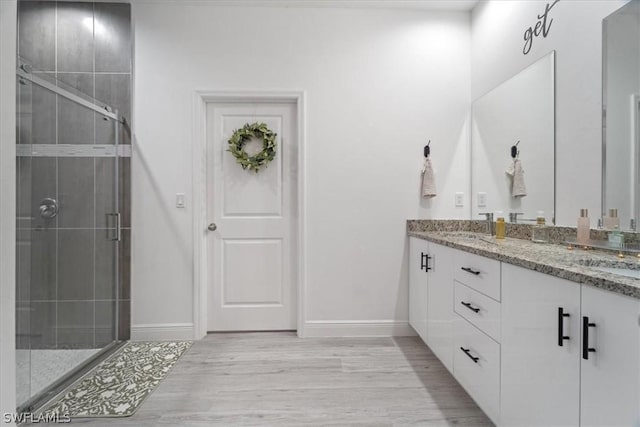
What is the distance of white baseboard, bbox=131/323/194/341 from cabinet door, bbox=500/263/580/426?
7.28 feet

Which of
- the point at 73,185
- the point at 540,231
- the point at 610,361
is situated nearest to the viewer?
the point at 610,361

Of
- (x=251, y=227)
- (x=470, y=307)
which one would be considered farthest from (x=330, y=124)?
(x=470, y=307)

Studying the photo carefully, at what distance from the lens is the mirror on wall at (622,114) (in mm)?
1385

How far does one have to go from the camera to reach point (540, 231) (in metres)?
1.83

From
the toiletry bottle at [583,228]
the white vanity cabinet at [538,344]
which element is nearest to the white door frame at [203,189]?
the white vanity cabinet at [538,344]

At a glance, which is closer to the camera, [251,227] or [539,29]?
[539,29]

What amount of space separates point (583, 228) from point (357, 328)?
1672 millimetres

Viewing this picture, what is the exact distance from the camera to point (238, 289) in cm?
271

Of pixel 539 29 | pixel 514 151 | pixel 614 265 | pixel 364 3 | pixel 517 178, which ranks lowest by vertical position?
pixel 614 265

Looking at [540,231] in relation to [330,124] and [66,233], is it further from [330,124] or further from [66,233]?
[66,233]

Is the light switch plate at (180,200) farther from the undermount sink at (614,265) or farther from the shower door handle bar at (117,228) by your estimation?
Result: the undermount sink at (614,265)

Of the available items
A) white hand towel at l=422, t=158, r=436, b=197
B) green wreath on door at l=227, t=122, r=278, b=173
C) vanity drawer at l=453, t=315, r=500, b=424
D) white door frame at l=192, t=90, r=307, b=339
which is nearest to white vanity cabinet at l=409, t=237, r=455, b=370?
vanity drawer at l=453, t=315, r=500, b=424

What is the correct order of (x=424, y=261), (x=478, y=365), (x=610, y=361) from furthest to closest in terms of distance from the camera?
(x=424, y=261)
(x=478, y=365)
(x=610, y=361)

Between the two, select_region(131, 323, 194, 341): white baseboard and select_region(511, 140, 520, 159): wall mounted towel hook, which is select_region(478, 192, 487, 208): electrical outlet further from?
select_region(131, 323, 194, 341): white baseboard
